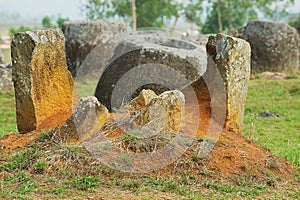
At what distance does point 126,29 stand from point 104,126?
11023 mm

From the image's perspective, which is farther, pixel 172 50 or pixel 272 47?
pixel 272 47

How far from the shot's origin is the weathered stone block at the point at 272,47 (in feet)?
59.0

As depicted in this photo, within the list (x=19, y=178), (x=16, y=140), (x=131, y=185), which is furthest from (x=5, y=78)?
(x=131, y=185)

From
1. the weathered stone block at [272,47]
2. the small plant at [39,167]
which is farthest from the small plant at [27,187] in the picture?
the weathered stone block at [272,47]

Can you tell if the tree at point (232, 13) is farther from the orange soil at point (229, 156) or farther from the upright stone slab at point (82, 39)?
the orange soil at point (229, 156)

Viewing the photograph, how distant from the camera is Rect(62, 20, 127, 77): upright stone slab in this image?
653 inches

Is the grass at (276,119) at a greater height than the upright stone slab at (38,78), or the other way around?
the upright stone slab at (38,78)

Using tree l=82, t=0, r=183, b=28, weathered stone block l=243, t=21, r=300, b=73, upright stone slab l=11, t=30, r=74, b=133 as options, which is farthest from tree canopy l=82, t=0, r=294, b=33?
upright stone slab l=11, t=30, r=74, b=133

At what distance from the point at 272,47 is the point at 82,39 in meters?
5.98

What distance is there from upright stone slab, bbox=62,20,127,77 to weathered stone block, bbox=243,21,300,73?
463 centimetres

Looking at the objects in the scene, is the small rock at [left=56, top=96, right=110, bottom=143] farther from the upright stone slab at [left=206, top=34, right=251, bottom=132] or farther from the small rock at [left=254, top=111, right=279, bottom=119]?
the small rock at [left=254, top=111, right=279, bottom=119]

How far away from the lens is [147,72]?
10500mm

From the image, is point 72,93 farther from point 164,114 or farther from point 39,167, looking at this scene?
point 39,167

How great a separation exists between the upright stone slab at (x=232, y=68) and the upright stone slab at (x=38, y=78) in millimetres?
2267
